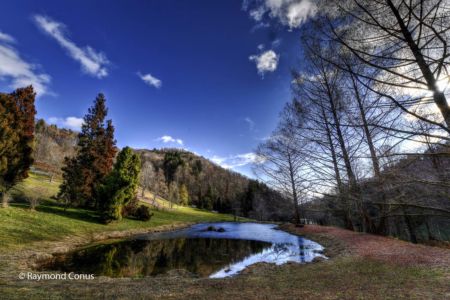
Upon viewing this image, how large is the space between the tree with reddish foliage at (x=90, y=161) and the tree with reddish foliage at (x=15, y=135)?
13.1ft

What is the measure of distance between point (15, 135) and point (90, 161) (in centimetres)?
778

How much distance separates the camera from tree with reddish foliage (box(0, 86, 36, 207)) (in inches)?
743

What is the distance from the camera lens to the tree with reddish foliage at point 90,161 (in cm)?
2408

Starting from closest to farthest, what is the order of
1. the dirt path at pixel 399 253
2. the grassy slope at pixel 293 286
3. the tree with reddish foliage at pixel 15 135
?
the grassy slope at pixel 293 286 → the dirt path at pixel 399 253 → the tree with reddish foliage at pixel 15 135

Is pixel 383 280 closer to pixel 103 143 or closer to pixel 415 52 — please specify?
pixel 415 52

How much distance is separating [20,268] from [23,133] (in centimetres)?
1796

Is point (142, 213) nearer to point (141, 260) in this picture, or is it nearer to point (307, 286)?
point (141, 260)

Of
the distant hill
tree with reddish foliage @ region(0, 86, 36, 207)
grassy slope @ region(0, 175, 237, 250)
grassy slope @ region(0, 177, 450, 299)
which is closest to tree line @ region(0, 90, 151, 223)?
tree with reddish foliage @ region(0, 86, 36, 207)

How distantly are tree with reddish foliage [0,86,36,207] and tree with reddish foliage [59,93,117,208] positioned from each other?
401cm

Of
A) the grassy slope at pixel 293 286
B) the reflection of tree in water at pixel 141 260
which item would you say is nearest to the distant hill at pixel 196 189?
the reflection of tree in water at pixel 141 260

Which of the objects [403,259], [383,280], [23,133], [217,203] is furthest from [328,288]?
[217,203]

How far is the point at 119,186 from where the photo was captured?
23859mm

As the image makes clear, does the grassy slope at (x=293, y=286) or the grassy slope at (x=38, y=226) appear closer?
the grassy slope at (x=293, y=286)

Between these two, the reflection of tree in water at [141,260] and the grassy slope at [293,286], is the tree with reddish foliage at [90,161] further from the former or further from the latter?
the grassy slope at [293,286]
